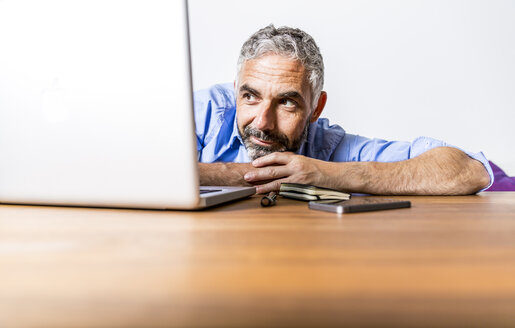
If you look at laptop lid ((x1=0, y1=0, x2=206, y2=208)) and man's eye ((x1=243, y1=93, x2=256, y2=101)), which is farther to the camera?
man's eye ((x1=243, y1=93, x2=256, y2=101))

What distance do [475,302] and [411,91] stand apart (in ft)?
8.62

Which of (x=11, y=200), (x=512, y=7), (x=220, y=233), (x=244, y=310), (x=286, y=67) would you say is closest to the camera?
(x=244, y=310)

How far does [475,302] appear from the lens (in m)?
0.25

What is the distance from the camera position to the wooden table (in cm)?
24

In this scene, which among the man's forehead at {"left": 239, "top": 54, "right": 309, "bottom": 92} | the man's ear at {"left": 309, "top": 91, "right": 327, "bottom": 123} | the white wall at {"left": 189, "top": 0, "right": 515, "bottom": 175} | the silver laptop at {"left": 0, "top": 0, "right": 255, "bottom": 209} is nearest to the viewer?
the silver laptop at {"left": 0, "top": 0, "right": 255, "bottom": 209}

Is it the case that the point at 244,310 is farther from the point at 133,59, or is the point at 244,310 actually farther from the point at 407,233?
the point at 133,59

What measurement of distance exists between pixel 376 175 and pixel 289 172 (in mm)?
292

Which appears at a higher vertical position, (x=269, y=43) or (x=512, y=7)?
(x=512, y=7)

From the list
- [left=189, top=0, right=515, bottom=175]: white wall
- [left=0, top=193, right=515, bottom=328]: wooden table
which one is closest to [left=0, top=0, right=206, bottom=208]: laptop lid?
[left=0, top=193, right=515, bottom=328]: wooden table

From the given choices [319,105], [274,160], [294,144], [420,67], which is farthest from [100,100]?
[420,67]

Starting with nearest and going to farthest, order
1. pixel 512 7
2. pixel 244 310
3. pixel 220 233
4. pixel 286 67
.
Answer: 1. pixel 244 310
2. pixel 220 233
3. pixel 286 67
4. pixel 512 7

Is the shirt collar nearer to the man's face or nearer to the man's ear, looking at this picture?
the man's face

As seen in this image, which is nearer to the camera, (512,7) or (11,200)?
(11,200)

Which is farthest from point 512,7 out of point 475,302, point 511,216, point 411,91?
point 475,302
